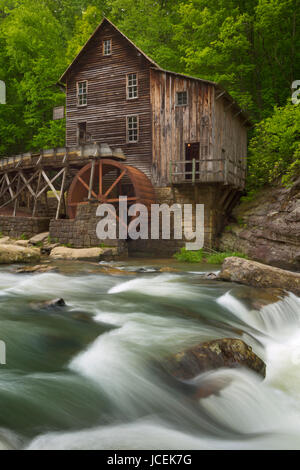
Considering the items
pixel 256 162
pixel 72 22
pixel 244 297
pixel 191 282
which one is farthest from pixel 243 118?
pixel 72 22

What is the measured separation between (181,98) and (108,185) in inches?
226

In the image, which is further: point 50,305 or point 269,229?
point 269,229

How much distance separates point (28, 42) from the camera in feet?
79.9

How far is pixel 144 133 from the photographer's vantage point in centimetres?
1664

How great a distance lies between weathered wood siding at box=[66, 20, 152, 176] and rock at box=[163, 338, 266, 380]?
43.7 feet

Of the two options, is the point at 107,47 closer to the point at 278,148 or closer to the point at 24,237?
the point at 278,148

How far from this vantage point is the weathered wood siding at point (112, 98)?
1666cm

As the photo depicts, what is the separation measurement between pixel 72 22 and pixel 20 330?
3441 cm

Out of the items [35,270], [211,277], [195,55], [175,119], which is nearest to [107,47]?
[195,55]

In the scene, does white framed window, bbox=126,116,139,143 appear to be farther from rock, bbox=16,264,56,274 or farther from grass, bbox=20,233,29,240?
rock, bbox=16,264,56,274

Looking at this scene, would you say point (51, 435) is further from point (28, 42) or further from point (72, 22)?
point (72, 22)

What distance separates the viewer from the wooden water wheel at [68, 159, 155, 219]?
1515 centimetres

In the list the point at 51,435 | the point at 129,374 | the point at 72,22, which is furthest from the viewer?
the point at 72,22

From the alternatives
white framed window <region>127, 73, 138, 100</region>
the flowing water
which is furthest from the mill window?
the flowing water
